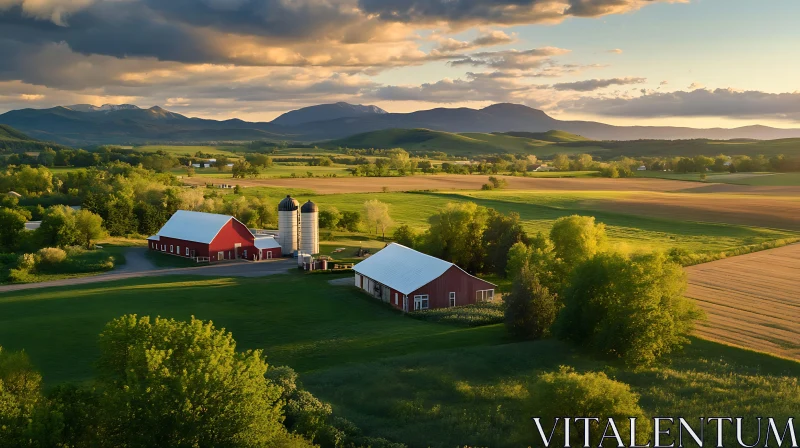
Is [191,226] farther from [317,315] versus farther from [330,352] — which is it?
[330,352]

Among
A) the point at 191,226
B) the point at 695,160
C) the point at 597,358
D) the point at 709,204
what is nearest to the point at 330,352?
the point at 597,358

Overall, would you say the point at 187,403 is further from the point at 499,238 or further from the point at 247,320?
the point at 499,238

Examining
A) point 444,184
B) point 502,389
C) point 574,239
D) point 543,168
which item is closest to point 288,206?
point 574,239

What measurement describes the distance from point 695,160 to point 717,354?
428ft

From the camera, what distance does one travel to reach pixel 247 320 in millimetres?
40469

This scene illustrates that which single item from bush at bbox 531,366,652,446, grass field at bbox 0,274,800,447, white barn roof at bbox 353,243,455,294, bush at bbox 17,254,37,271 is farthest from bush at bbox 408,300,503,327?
bush at bbox 17,254,37,271

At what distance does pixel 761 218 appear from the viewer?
243ft

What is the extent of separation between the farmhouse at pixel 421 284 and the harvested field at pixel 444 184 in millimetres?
67871

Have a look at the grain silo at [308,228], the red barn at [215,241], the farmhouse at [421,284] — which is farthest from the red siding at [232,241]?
the farmhouse at [421,284]

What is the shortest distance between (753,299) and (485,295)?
1868 centimetres

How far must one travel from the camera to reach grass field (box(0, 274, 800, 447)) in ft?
76.7

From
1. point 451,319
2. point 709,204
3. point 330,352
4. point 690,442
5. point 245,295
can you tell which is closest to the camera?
point 690,442

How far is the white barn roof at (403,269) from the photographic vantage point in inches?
1837

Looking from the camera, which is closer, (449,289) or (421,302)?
(421,302)
